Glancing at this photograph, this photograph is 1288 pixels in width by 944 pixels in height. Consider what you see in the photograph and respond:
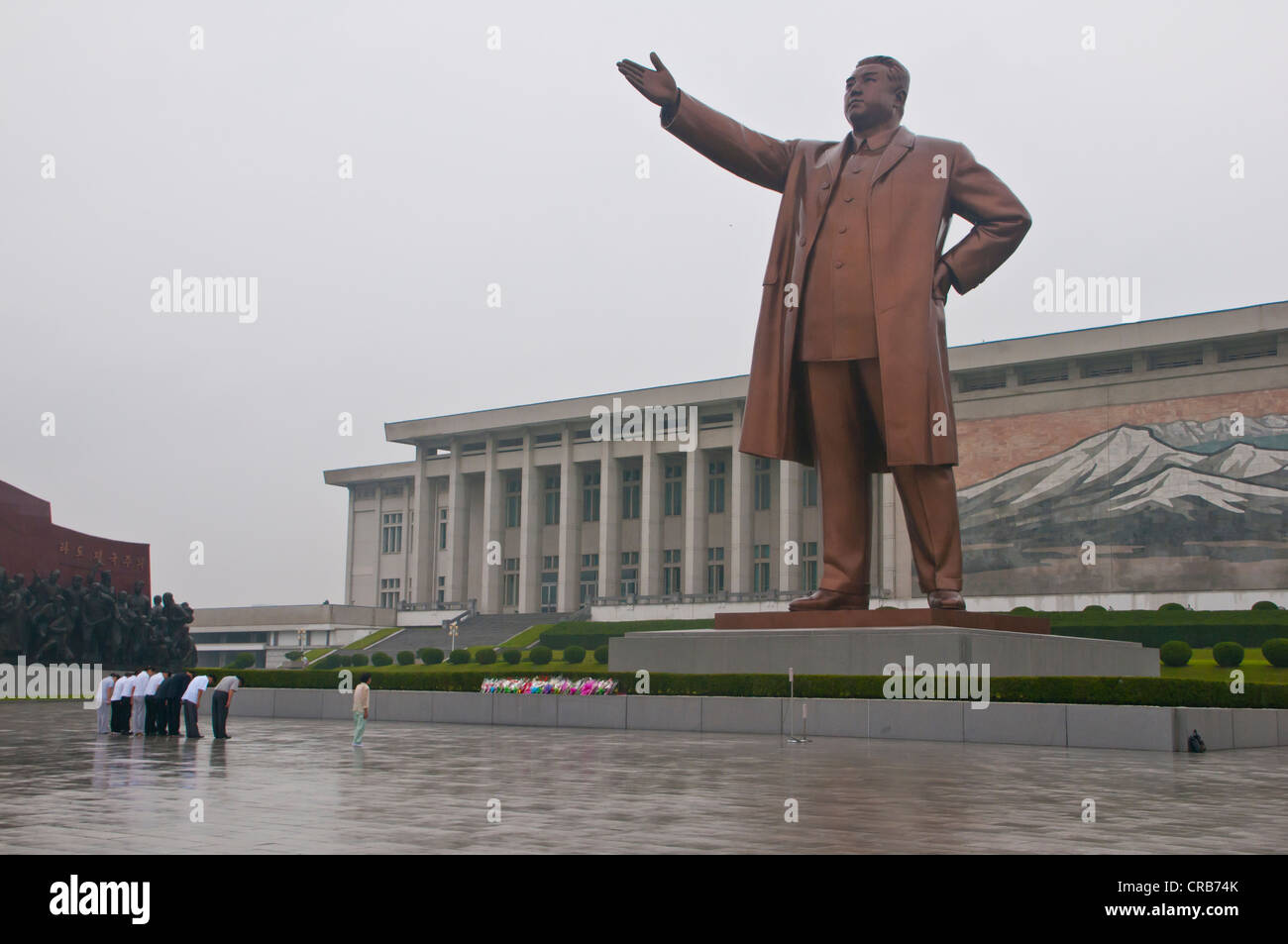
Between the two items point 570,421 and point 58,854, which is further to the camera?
point 570,421

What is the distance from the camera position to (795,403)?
57.2 ft

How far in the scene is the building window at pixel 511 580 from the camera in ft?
197

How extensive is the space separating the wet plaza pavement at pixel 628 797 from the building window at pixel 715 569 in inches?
1579

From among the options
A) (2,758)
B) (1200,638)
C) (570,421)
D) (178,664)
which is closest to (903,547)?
(1200,638)

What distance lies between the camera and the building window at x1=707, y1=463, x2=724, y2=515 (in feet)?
181

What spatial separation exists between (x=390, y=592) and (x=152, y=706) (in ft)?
164

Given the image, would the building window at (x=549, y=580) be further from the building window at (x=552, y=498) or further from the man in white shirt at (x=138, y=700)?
the man in white shirt at (x=138, y=700)

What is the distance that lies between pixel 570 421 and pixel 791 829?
49863 millimetres

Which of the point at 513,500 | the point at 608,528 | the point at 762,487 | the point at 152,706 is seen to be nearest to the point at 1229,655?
the point at 152,706

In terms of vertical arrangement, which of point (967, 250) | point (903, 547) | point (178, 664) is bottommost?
point (178, 664)

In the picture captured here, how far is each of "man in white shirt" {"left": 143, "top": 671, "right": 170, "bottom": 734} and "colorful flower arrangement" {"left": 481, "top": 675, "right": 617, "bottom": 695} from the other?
4.91 m

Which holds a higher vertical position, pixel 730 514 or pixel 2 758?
pixel 730 514

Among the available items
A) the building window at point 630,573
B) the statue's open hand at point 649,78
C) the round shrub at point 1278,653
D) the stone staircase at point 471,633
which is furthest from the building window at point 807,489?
the statue's open hand at point 649,78
